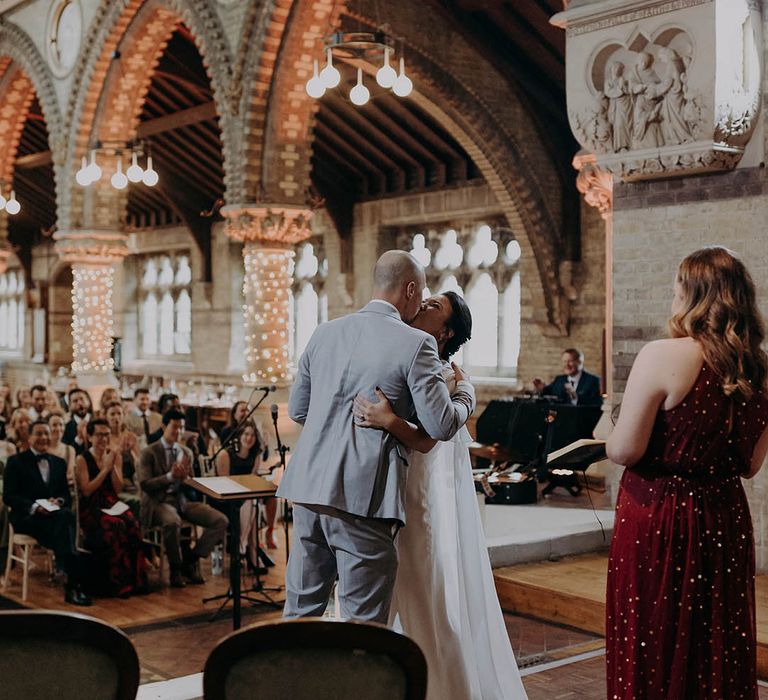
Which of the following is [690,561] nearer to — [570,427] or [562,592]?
[562,592]

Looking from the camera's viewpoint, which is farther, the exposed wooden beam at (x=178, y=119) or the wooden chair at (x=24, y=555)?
the exposed wooden beam at (x=178, y=119)

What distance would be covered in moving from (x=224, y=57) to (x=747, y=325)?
927 centimetres

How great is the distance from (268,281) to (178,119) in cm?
653

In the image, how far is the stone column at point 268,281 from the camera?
10781 millimetres

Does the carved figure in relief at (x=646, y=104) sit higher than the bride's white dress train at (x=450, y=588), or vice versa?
the carved figure in relief at (x=646, y=104)

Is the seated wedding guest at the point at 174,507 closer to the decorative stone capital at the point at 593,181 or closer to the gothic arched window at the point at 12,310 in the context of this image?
the decorative stone capital at the point at 593,181

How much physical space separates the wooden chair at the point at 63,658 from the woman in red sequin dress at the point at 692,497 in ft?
4.55

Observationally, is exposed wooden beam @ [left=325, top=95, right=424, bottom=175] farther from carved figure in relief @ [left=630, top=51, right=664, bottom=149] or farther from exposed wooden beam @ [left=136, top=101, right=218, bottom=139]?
carved figure in relief @ [left=630, top=51, right=664, bottom=149]

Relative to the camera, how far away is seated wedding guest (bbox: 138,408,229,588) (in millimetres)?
7371

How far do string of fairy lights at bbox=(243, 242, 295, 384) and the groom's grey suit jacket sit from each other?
25.7ft

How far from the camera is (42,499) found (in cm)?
709

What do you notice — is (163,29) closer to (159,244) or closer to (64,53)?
(64,53)

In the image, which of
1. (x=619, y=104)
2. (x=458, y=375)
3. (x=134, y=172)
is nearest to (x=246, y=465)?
(x=619, y=104)

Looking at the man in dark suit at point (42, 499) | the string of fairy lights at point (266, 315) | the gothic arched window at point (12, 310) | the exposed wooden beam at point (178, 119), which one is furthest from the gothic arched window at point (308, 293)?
the man in dark suit at point (42, 499)
